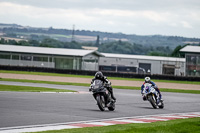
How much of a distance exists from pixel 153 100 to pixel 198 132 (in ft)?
34.4

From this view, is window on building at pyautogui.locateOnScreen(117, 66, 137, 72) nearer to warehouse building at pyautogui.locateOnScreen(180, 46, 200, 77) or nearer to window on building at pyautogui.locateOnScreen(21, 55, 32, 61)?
warehouse building at pyautogui.locateOnScreen(180, 46, 200, 77)

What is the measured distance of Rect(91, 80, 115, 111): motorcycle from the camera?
18781 mm

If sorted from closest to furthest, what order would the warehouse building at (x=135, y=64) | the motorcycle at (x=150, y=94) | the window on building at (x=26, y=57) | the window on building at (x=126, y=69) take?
1. the motorcycle at (x=150, y=94)
2. the window on building at (x=26, y=57)
3. the warehouse building at (x=135, y=64)
4. the window on building at (x=126, y=69)

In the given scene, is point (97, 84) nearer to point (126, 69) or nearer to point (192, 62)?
point (192, 62)

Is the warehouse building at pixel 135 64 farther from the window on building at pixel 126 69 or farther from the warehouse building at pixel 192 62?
the warehouse building at pixel 192 62

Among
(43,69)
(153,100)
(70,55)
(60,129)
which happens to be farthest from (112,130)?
(70,55)

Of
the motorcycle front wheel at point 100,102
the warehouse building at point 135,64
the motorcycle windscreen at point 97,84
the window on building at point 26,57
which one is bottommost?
the motorcycle front wheel at point 100,102

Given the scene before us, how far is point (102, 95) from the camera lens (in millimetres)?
19031

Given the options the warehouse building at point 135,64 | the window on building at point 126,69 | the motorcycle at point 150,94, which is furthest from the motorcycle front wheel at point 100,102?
the window on building at point 126,69

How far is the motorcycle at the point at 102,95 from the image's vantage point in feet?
61.6

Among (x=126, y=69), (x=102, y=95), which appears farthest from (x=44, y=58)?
(x=102, y=95)

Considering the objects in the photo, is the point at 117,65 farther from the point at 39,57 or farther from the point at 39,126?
the point at 39,126

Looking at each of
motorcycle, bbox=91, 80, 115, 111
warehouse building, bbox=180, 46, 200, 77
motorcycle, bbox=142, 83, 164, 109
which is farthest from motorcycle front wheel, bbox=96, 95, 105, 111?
warehouse building, bbox=180, 46, 200, 77

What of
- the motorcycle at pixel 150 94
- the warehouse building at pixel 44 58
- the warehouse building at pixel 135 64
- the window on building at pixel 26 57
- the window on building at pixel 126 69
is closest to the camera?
the motorcycle at pixel 150 94
